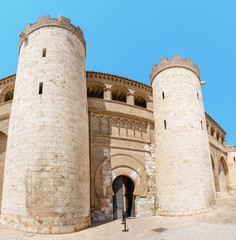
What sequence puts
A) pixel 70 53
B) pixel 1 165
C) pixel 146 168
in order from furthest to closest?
pixel 146 168 < pixel 1 165 < pixel 70 53

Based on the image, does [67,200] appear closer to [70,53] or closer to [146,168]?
[146,168]

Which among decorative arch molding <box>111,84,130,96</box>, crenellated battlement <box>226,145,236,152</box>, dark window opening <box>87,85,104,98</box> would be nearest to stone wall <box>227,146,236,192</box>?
crenellated battlement <box>226,145,236,152</box>

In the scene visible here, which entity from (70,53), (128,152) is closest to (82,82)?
(70,53)

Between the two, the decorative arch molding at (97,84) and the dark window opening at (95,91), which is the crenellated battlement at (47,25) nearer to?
the decorative arch molding at (97,84)

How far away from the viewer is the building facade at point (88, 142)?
8.67 m

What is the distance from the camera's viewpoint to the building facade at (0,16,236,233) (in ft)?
28.5

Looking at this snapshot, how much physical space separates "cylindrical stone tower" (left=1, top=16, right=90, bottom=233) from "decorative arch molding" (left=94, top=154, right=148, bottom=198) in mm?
1577

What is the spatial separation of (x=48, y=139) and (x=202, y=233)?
270 inches

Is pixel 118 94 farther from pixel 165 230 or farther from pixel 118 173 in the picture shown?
pixel 165 230

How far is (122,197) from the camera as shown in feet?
40.8

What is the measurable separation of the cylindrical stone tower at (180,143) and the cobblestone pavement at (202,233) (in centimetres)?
233

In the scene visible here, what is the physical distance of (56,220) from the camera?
8.20 metres

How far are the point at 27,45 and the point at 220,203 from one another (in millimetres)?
14286

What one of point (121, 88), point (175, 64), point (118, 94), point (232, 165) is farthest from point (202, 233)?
point (232, 165)
